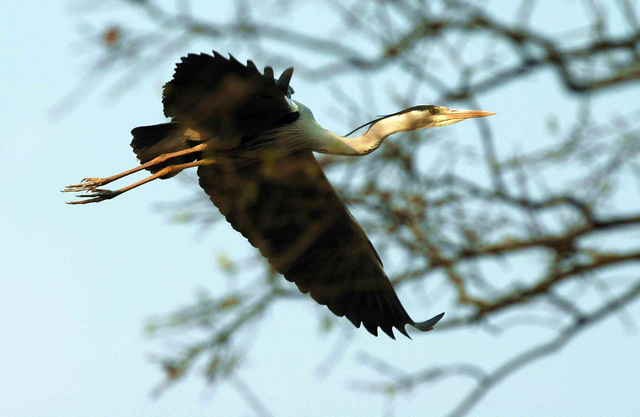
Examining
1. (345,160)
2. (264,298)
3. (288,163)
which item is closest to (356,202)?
(345,160)

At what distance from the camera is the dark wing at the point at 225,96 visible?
4.21 meters

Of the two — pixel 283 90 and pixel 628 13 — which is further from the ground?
pixel 283 90

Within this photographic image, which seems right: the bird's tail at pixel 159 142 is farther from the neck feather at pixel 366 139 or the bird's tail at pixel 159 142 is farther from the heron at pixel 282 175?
the neck feather at pixel 366 139

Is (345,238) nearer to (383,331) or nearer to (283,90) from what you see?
(383,331)

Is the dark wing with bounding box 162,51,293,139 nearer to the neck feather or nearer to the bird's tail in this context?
the bird's tail

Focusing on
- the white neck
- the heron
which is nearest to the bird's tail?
the heron

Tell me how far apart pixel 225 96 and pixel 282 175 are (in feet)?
3.35

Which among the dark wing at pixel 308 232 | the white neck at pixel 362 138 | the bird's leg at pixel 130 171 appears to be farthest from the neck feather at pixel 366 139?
the bird's leg at pixel 130 171

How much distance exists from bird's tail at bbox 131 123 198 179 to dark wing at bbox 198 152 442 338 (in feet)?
0.69

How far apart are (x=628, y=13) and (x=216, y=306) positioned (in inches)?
89.8

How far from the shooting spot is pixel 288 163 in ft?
17.3

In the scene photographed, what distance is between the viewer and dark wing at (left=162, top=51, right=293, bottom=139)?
4207 mm

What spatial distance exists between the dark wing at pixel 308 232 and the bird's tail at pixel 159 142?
0.21 meters

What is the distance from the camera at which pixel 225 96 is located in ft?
14.8
